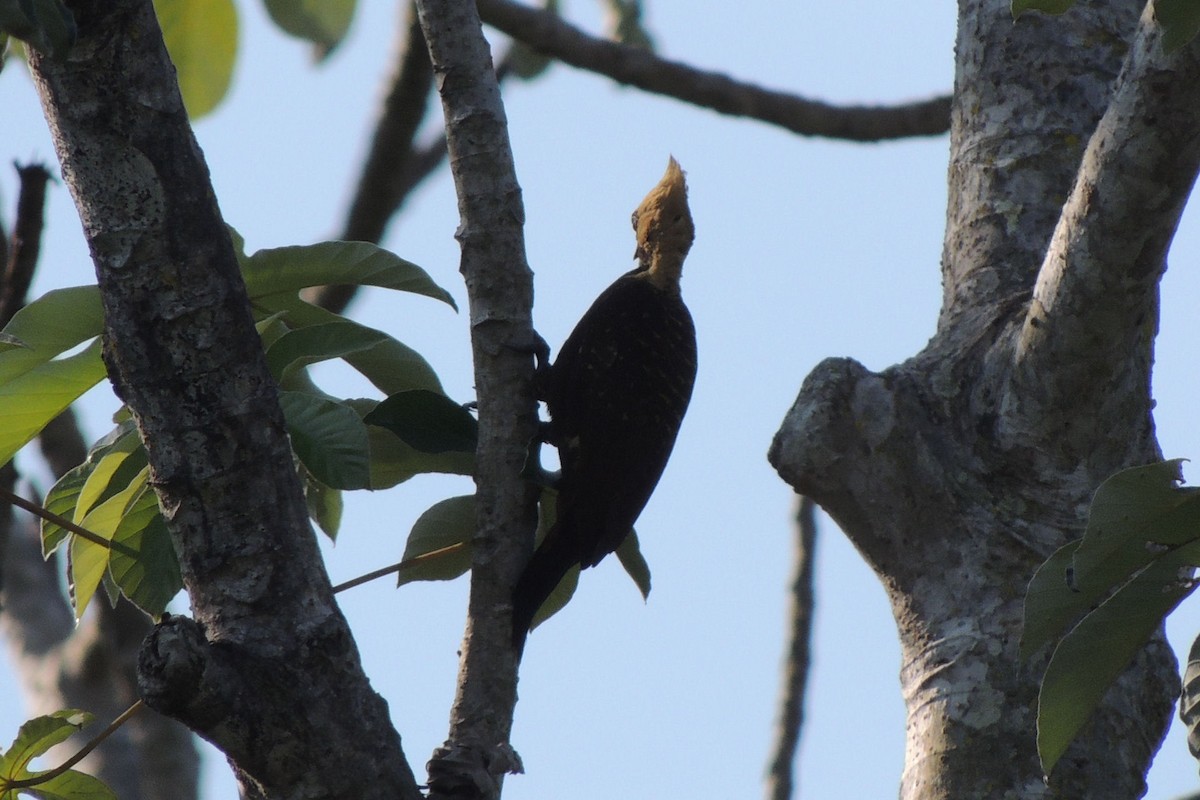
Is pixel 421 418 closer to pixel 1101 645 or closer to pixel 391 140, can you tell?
pixel 1101 645

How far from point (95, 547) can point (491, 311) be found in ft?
2.02

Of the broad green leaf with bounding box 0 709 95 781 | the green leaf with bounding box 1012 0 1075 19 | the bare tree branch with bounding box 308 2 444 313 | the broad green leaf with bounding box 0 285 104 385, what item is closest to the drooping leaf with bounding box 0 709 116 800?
the broad green leaf with bounding box 0 709 95 781

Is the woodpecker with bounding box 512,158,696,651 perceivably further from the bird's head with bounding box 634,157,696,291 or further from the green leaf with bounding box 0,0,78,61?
the green leaf with bounding box 0,0,78,61

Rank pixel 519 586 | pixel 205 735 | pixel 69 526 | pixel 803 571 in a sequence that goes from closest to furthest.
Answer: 1. pixel 205 735
2. pixel 69 526
3. pixel 519 586
4. pixel 803 571

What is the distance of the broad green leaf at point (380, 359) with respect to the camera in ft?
6.43

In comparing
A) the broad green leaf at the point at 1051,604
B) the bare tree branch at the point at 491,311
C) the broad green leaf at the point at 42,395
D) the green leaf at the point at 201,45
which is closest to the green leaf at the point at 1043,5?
the broad green leaf at the point at 1051,604

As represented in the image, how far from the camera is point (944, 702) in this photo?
206 cm

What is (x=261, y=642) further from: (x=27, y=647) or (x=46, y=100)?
(x=27, y=647)

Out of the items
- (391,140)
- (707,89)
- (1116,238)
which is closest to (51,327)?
(1116,238)

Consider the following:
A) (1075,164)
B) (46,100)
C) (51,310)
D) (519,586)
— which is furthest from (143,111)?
(1075,164)

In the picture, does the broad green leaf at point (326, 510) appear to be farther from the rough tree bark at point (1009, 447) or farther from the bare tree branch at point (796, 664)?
the bare tree branch at point (796, 664)

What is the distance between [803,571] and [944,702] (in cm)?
220

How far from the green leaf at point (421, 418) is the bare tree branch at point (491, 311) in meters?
0.05

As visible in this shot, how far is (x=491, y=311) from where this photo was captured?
76.0 inches
